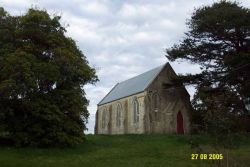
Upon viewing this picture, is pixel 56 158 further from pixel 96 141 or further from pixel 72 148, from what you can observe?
pixel 96 141

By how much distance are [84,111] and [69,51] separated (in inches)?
212

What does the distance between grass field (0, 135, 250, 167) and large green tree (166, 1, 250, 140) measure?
205 inches

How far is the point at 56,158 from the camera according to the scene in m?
29.6

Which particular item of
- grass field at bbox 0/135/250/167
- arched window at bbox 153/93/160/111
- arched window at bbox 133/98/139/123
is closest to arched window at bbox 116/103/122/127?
arched window at bbox 133/98/139/123

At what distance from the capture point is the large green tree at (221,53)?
3978cm

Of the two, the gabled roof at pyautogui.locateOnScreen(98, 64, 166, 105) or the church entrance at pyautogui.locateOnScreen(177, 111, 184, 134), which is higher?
the gabled roof at pyautogui.locateOnScreen(98, 64, 166, 105)

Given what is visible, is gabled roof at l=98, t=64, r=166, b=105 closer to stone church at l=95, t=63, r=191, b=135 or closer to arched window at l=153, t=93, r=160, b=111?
stone church at l=95, t=63, r=191, b=135

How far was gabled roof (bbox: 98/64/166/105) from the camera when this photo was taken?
2036 inches

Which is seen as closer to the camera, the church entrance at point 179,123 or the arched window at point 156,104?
the arched window at point 156,104

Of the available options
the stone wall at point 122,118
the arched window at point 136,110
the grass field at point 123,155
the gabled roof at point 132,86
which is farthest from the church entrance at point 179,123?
the grass field at point 123,155

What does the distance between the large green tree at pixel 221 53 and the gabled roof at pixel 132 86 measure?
20.3 ft

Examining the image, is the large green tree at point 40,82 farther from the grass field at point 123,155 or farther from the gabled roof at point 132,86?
the gabled roof at point 132,86

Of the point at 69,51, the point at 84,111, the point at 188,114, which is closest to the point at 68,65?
the point at 69,51

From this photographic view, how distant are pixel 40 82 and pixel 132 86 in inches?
963
